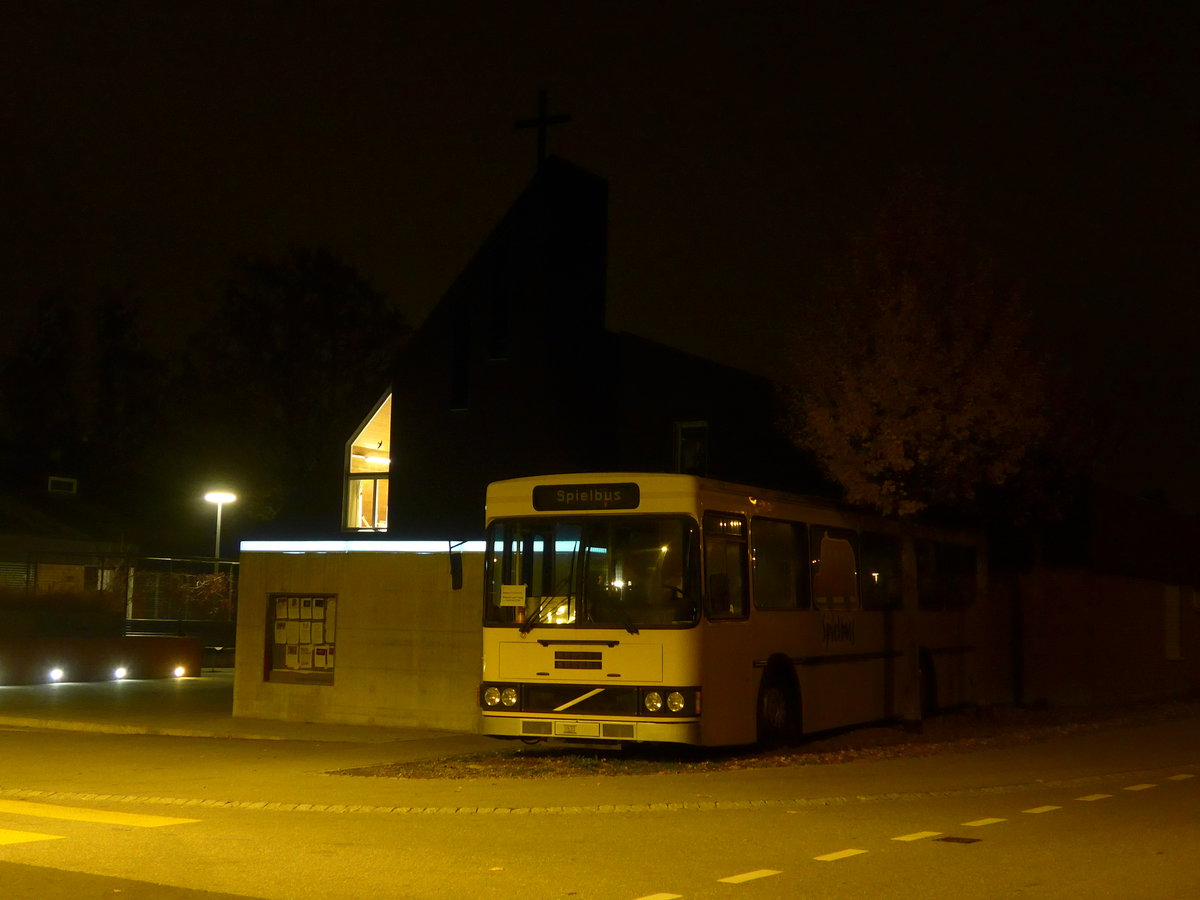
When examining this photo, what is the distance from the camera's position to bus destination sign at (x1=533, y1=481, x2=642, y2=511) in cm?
1531

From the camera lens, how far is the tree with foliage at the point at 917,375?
739 inches

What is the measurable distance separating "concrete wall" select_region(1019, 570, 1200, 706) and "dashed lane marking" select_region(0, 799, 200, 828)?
17854 mm

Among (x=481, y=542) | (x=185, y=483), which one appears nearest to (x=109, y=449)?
(x=185, y=483)

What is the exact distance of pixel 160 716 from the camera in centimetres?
2302

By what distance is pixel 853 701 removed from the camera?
18.3 metres

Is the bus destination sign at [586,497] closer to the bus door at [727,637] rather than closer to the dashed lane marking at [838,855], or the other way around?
the bus door at [727,637]

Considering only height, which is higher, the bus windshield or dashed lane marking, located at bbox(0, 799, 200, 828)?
the bus windshield

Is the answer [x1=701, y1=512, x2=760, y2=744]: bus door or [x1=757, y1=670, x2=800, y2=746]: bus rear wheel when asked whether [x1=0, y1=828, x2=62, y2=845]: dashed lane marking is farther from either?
[x1=757, y1=670, x2=800, y2=746]: bus rear wheel

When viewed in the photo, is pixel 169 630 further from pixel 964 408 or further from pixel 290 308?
pixel 964 408

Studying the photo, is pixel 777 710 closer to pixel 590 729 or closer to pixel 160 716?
pixel 590 729

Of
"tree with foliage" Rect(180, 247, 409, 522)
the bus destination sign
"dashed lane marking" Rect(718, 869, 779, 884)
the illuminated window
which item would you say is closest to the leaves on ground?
the bus destination sign

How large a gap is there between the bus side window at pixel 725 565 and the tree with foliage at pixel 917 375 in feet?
12.1

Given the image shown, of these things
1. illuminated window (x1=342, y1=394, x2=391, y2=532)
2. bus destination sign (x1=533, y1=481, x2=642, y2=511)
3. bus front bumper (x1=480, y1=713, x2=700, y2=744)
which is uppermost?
illuminated window (x1=342, y1=394, x2=391, y2=532)

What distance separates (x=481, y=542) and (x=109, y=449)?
40.9 meters
